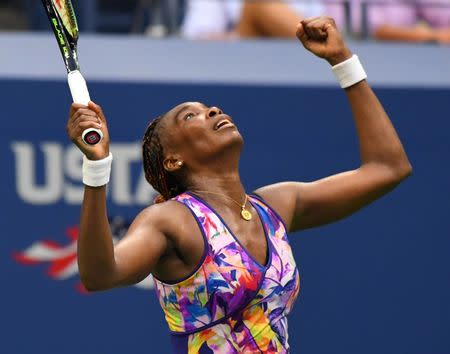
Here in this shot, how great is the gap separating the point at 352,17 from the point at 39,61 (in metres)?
1.69

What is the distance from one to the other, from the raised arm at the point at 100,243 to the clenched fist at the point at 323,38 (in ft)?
3.00

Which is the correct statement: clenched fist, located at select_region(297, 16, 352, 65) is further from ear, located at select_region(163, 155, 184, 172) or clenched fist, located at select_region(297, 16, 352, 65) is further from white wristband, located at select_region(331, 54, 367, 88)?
ear, located at select_region(163, 155, 184, 172)

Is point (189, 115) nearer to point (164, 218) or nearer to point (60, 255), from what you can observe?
point (164, 218)

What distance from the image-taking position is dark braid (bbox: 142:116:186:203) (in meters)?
3.82

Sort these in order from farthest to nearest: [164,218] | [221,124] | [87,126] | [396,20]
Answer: [396,20] < [221,124] < [164,218] < [87,126]

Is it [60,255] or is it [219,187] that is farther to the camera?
[60,255]

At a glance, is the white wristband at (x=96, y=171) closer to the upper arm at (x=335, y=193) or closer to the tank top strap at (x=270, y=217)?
the tank top strap at (x=270, y=217)

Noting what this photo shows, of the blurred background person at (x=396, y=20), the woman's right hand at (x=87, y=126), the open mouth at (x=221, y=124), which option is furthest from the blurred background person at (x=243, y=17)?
the woman's right hand at (x=87, y=126)

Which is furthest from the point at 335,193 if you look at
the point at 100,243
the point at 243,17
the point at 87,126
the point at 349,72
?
the point at 243,17

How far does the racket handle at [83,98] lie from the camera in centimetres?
310

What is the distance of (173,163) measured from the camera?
12.4ft

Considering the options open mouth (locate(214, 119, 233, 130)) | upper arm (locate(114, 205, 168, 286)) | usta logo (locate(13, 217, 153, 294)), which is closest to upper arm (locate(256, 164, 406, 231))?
open mouth (locate(214, 119, 233, 130))

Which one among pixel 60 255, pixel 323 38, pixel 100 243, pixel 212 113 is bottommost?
pixel 60 255

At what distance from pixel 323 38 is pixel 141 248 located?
101cm
